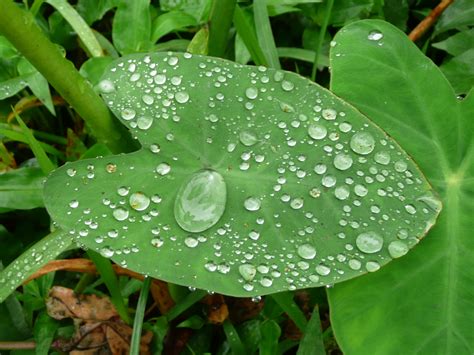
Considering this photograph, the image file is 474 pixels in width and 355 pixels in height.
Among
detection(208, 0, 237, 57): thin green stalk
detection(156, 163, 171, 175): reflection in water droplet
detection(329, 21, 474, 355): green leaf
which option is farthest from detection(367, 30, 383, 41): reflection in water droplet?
detection(156, 163, 171, 175): reflection in water droplet

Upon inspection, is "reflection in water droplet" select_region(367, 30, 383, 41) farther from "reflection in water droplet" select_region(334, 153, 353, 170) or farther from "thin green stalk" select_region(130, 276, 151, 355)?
"thin green stalk" select_region(130, 276, 151, 355)

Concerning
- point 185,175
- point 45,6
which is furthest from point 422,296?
point 45,6

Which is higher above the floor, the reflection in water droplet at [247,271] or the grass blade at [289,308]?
the reflection in water droplet at [247,271]

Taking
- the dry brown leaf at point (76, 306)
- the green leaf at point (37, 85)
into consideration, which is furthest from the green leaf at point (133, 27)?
the dry brown leaf at point (76, 306)

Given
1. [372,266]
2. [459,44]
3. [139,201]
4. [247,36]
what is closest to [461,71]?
[459,44]

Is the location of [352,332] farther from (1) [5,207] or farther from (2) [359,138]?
(1) [5,207]

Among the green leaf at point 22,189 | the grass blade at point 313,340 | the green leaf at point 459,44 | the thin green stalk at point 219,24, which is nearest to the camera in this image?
the grass blade at point 313,340

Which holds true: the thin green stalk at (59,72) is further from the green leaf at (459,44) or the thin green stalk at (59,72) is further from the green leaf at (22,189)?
the green leaf at (459,44)
